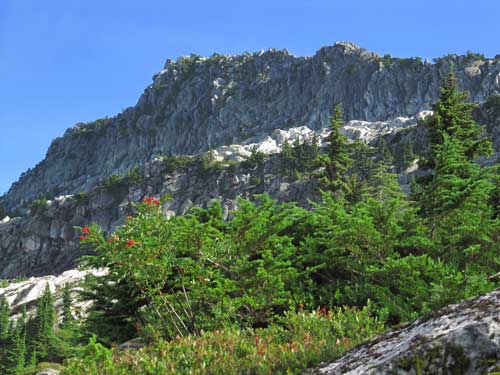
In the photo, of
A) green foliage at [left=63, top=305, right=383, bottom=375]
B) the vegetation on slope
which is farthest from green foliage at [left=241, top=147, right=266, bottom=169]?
green foliage at [left=63, top=305, right=383, bottom=375]

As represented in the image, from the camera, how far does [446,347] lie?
3.44m

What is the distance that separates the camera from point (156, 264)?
9.60 metres

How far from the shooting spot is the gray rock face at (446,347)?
3.31 metres

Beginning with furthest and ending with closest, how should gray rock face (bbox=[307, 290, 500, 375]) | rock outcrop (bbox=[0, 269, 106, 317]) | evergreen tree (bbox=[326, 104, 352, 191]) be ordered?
1. rock outcrop (bbox=[0, 269, 106, 317])
2. evergreen tree (bbox=[326, 104, 352, 191])
3. gray rock face (bbox=[307, 290, 500, 375])

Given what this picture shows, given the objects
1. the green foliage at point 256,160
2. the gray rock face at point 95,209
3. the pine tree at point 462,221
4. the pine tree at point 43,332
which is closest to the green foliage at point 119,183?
the gray rock face at point 95,209

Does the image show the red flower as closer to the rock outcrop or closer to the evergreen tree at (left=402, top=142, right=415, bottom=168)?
the rock outcrop

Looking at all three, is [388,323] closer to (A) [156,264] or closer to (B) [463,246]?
(B) [463,246]

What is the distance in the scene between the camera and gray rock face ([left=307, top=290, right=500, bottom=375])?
3307 millimetres

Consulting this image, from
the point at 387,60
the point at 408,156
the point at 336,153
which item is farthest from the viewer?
the point at 387,60

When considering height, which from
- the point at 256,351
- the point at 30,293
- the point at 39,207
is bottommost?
the point at 30,293

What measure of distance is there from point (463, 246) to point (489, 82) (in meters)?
177

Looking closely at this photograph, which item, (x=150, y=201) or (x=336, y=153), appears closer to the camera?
(x=150, y=201)

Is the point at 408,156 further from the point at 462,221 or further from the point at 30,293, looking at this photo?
the point at 462,221

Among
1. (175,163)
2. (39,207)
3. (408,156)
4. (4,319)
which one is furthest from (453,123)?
(39,207)
